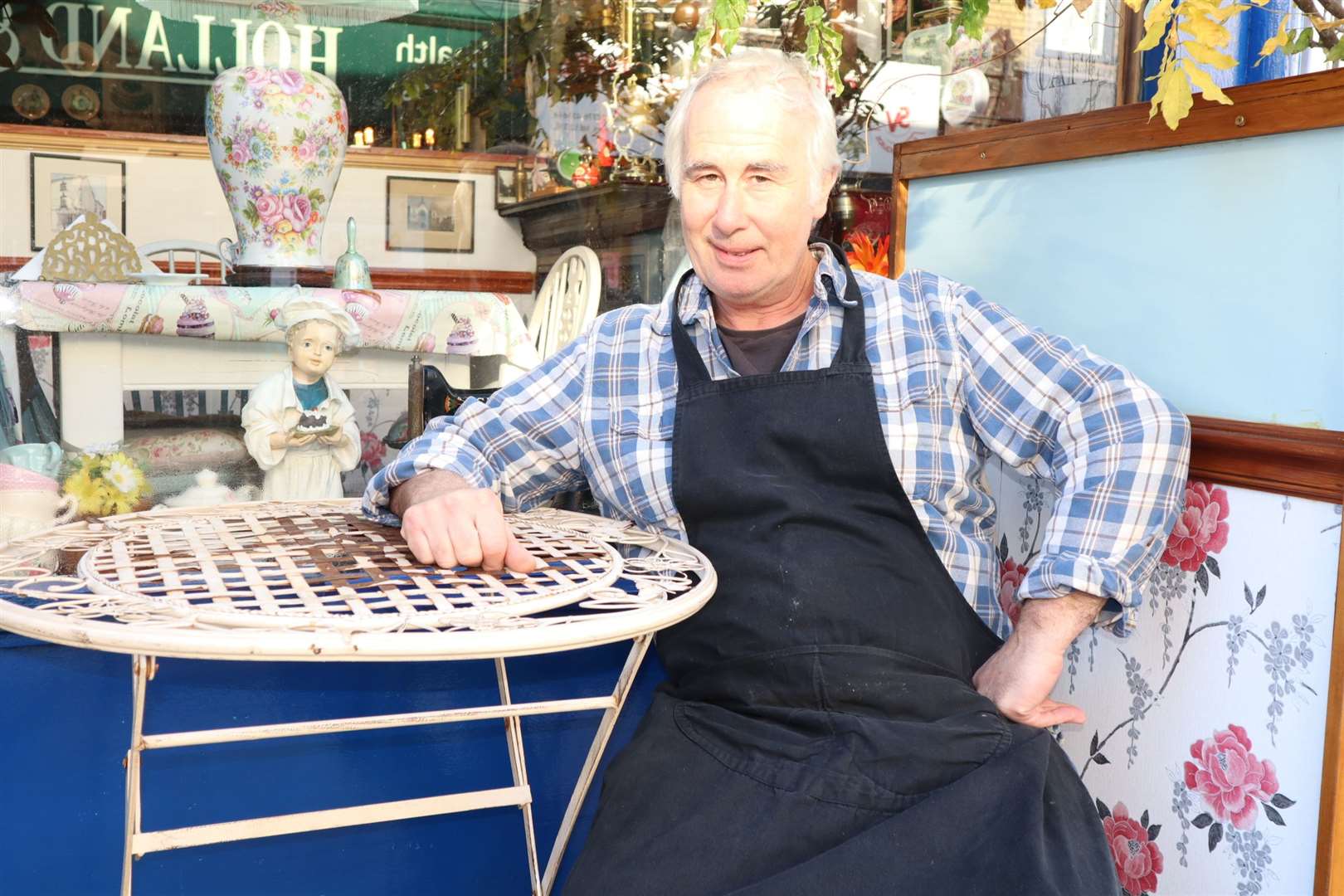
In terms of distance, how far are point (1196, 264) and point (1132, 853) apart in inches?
30.3

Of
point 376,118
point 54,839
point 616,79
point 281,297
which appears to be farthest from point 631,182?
point 54,839

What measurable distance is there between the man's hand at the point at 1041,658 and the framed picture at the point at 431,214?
127 cm

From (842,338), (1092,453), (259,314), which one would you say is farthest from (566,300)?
(1092,453)

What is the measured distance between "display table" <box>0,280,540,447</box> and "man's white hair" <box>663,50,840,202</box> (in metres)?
0.72

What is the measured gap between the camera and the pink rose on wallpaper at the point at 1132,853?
5.25ft

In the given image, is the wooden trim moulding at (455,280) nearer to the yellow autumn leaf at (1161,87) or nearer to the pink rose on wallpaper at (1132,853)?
the yellow autumn leaf at (1161,87)

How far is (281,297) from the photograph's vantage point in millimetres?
2133

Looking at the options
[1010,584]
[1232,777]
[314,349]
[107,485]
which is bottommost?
[1232,777]

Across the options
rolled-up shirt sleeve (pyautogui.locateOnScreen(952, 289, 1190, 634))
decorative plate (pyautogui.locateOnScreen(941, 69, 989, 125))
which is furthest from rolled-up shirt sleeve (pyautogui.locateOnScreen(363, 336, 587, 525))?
decorative plate (pyautogui.locateOnScreen(941, 69, 989, 125))

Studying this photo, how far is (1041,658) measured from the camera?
1452 millimetres

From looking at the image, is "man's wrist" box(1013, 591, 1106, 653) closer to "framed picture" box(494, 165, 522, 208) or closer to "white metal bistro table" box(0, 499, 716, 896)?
"white metal bistro table" box(0, 499, 716, 896)

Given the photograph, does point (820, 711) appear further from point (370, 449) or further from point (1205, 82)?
point (370, 449)

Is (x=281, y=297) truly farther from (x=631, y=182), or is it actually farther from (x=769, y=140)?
(x=769, y=140)

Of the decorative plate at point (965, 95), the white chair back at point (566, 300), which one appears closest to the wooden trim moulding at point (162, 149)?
the white chair back at point (566, 300)
